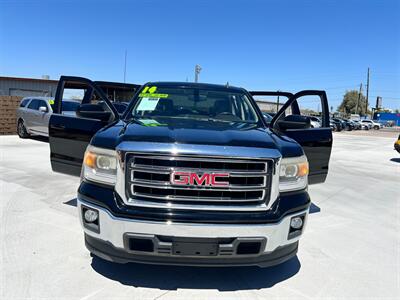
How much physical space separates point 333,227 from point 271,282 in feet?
6.53

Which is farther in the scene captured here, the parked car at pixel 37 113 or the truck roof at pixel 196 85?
the parked car at pixel 37 113

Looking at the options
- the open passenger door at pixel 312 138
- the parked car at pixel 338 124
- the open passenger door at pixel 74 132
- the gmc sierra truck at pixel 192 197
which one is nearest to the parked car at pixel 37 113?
the open passenger door at pixel 74 132

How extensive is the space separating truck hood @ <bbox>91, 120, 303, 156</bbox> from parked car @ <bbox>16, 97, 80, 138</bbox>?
9.91 metres

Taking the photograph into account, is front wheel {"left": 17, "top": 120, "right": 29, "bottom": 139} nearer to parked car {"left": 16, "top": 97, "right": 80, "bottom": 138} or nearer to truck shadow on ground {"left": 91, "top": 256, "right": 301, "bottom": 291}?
parked car {"left": 16, "top": 97, "right": 80, "bottom": 138}

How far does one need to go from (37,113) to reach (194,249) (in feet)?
40.9

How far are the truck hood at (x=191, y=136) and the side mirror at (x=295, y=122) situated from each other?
0.65 m

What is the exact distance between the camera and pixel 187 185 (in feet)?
8.41

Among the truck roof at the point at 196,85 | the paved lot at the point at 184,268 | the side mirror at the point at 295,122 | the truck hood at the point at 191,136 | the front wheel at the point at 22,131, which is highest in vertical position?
the truck roof at the point at 196,85

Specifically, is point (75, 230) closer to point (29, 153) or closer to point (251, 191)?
point (251, 191)

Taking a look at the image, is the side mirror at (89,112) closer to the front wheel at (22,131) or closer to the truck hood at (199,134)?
the truck hood at (199,134)

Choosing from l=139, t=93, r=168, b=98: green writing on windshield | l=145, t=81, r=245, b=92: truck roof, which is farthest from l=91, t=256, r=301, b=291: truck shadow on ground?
l=145, t=81, r=245, b=92: truck roof

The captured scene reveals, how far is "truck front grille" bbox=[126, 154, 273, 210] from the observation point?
8.38ft

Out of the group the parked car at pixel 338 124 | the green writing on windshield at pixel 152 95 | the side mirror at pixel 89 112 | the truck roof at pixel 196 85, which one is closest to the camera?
the side mirror at pixel 89 112

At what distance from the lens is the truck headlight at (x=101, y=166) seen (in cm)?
268
